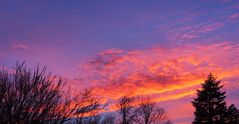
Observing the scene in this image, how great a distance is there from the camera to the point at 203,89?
4897 cm

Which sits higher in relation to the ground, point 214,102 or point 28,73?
A: point 214,102

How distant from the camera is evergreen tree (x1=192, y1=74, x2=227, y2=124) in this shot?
155ft

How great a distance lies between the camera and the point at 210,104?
4784cm

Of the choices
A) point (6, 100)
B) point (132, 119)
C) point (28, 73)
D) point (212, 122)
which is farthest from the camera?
point (132, 119)

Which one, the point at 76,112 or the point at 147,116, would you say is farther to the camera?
the point at 147,116

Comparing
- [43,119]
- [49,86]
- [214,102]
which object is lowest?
[43,119]

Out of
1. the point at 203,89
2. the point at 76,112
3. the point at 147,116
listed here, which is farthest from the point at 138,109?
the point at 76,112

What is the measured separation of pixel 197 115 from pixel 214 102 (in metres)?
2.59

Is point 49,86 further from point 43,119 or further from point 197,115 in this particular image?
point 197,115

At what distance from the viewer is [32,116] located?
15305 millimetres

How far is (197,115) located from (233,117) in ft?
14.2

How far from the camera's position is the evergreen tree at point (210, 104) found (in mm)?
47250

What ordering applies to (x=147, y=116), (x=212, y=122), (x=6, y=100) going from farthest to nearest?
1. (x=147, y=116)
2. (x=212, y=122)
3. (x=6, y=100)

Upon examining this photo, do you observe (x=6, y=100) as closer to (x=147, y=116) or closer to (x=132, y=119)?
(x=132, y=119)
